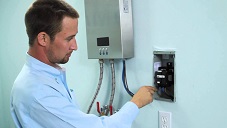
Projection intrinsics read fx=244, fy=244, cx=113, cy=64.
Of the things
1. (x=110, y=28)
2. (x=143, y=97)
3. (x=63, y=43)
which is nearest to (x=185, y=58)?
(x=143, y=97)

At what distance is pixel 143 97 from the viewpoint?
1.04 m

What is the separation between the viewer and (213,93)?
3.16ft

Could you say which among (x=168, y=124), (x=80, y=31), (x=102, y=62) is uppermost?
(x=80, y=31)

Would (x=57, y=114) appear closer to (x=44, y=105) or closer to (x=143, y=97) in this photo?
(x=44, y=105)

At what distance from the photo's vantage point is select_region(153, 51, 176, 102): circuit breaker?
1076 millimetres

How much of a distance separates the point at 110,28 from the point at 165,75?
334 millimetres

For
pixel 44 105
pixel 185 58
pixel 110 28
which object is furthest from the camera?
pixel 110 28

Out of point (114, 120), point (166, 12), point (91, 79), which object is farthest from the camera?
point (91, 79)

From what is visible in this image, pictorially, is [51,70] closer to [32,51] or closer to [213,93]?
[32,51]

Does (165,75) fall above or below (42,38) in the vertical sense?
below

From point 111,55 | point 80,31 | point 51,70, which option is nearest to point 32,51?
point 51,70

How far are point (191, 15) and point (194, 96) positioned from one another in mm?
334

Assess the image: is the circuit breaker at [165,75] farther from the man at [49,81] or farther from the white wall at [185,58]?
the man at [49,81]

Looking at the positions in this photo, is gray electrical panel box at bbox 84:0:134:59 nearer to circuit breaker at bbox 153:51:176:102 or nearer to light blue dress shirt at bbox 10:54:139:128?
circuit breaker at bbox 153:51:176:102
